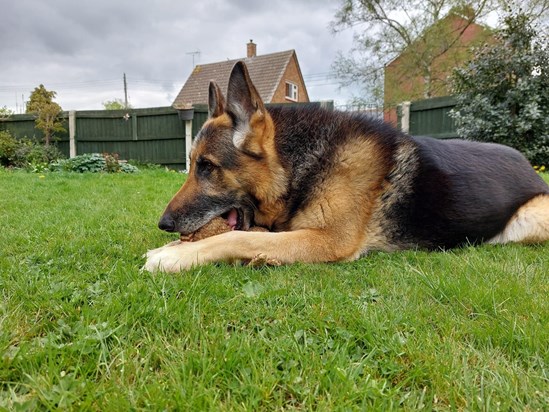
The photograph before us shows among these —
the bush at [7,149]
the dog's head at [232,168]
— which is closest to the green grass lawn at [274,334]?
the dog's head at [232,168]

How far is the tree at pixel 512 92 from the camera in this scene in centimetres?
805

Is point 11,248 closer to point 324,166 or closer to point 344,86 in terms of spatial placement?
point 324,166

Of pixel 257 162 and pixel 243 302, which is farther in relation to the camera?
pixel 257 162

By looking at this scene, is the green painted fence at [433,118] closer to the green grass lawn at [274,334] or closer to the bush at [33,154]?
the green grass lawn at [274,334]

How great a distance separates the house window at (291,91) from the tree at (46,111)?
664 inches

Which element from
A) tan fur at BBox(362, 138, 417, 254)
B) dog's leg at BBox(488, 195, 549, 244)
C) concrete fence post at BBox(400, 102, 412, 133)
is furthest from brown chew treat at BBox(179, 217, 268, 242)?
concrete fence post at BBox(400, 102, 412, 133)

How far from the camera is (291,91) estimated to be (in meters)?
28.0

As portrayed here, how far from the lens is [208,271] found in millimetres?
2229

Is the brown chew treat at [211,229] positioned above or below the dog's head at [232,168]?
below

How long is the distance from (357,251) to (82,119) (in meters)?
13.1

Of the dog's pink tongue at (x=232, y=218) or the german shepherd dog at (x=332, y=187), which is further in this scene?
the dog's pink tongue at (x=232, y=218)

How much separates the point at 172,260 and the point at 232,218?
72cm

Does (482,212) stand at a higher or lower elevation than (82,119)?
lower

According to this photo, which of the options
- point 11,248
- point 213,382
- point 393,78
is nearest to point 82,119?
point 11,248
